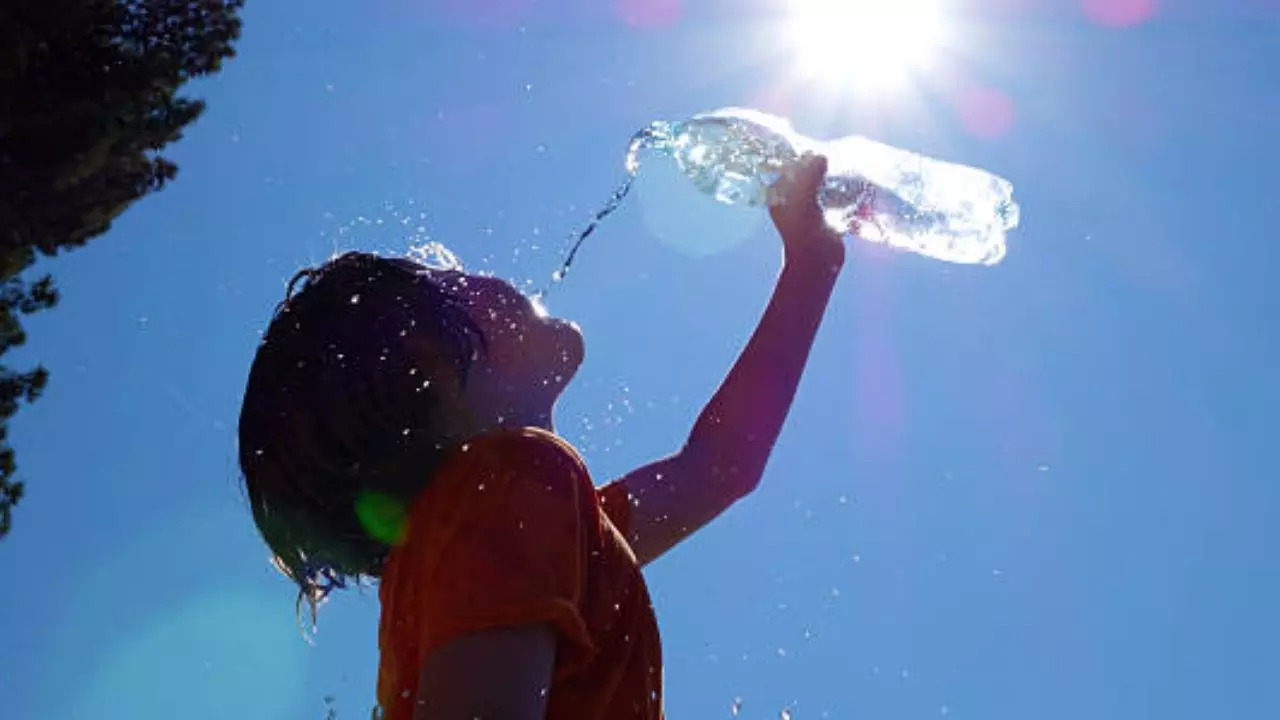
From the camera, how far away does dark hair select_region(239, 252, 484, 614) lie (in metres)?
Answer: 2.24

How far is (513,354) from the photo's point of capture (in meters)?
2.62

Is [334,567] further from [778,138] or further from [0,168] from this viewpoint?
[0,168]

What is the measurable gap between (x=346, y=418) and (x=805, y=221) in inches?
61.6

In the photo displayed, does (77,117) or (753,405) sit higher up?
(77,117)

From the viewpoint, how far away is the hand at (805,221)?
338cm

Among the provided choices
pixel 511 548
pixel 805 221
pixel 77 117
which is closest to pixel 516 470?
pixel 511 548

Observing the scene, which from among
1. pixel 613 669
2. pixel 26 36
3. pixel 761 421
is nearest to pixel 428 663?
pixel 613 669

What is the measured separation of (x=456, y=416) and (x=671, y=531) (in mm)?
687

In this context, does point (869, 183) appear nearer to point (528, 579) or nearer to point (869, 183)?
point (869, 183)

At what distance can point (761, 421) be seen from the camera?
10.2 ft

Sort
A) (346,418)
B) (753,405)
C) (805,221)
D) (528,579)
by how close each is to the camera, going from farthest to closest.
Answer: (805,221) → (753,405) → (346,418) → (528,579)

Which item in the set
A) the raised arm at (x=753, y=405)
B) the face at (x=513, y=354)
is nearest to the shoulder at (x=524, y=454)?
the face at (x=513, y=354)

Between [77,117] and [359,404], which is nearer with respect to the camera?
[359,404]

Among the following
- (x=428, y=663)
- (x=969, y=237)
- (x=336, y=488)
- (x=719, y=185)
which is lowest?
(x=969, y=237)
